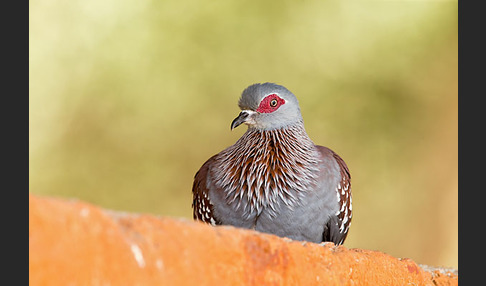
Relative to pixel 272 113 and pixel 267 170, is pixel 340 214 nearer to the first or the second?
pixel 267 170

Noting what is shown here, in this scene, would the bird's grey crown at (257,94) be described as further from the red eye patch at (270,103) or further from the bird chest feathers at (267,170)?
the bird chest feathers at (267,170)

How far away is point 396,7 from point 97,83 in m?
3.68

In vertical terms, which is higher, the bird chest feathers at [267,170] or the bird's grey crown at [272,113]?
the bird's grey crown at [272,113]

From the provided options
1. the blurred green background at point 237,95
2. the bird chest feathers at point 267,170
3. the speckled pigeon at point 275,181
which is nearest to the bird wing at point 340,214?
the speckled pigeon at point 275,181

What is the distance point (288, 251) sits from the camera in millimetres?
1743

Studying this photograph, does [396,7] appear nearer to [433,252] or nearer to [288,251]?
[433,252]

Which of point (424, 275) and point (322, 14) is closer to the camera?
point (424, 275)

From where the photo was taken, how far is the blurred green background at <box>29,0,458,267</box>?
630cm

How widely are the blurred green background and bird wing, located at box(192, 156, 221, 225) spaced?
10.8 ft

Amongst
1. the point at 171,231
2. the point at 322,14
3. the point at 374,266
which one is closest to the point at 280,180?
the point at 374,266

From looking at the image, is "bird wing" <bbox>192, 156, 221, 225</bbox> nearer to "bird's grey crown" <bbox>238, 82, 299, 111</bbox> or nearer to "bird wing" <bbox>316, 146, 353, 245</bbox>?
"bird's grey crown" <bbox>238, 82, 299, 111</bbox>

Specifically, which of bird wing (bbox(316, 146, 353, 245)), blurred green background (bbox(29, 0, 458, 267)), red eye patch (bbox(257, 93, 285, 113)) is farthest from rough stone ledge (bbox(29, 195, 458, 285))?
blurred green background (bbox(29, 0, 458, 267))

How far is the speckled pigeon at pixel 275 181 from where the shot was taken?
9.28 feet

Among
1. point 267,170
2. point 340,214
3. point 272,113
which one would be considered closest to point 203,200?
point 267,170
